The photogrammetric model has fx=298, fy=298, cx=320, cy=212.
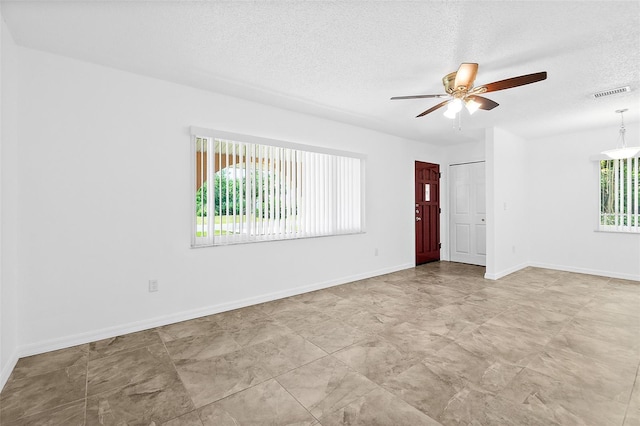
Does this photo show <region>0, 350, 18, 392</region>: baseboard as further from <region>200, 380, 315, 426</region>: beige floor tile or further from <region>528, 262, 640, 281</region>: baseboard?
<region>528, 262, 640, 281</region>: baseboard

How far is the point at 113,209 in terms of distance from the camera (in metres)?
2.85

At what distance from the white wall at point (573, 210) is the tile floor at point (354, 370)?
1.99 metres

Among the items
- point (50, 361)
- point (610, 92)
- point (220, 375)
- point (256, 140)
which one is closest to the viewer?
point (220, 375)

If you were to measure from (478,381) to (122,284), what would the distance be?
3151mm

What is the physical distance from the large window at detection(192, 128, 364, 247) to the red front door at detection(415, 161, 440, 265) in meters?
1.82

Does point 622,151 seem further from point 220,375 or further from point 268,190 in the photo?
point 220,375

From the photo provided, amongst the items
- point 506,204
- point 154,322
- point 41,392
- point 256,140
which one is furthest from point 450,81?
point 41,392

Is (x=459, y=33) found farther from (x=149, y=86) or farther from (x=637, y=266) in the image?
(x=637, y=266)

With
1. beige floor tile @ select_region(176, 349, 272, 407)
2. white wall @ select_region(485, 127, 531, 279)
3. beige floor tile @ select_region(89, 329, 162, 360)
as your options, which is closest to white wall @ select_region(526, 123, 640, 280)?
white wall @ select_region(485, 127, 531, 279)

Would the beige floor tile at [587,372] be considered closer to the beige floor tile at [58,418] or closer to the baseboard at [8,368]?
the beige floor tile at [58,418]

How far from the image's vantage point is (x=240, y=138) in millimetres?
3568

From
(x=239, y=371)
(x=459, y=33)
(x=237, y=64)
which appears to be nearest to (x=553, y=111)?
(x=459, y=33)

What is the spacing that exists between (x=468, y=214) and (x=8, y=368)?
6.97m

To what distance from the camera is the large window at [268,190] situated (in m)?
3.37
